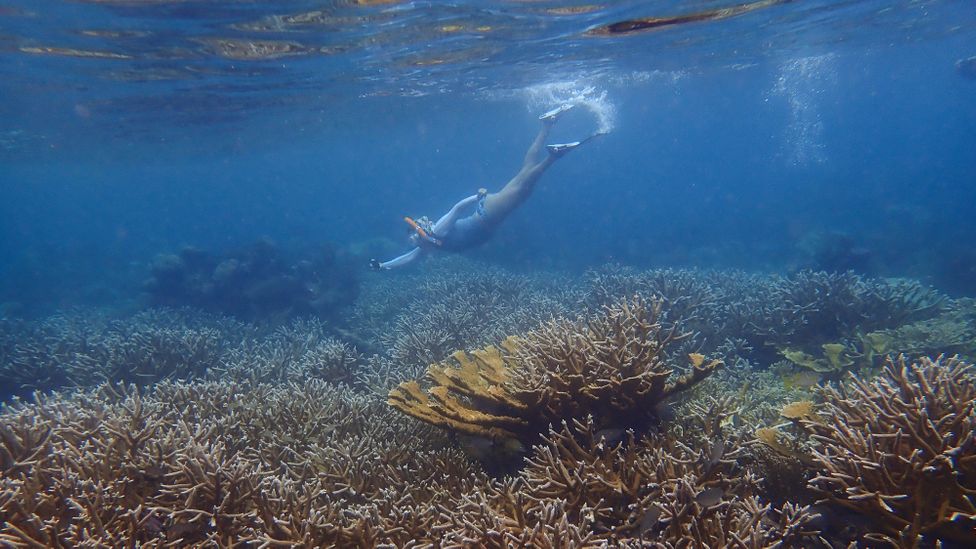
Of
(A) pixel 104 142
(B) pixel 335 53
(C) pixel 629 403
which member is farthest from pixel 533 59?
(A) pixel 104 142

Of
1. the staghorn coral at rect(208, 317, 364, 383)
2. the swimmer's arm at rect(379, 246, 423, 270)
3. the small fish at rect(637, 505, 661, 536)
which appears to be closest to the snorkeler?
the swimmer's arm at rect(379, 246, 423, 270)

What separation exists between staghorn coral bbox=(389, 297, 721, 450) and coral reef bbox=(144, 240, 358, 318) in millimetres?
12479

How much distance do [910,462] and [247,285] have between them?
16615mm

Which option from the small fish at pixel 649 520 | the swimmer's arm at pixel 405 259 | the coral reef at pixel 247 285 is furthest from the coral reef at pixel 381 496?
→ the coral reef at pixel 247 285

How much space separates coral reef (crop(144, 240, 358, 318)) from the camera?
15.5 metres

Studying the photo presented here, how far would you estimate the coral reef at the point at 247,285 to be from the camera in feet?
50.8

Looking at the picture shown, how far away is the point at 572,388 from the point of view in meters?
3.79

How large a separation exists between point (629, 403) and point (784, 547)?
1.30 meters

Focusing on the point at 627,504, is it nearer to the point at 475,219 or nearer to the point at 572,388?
the point at 572,388

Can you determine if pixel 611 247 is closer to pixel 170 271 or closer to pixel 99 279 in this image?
pixel 170 271

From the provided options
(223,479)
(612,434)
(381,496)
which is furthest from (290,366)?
(612,434)

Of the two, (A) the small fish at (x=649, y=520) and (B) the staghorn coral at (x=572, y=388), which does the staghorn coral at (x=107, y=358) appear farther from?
(A) the small fish at (x=649, y=520)

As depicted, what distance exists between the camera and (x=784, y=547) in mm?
2719

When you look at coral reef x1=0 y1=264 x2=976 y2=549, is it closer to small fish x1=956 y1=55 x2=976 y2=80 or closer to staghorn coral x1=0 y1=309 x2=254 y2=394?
staghorn coral x1=0 y1=309 x2=254 y2=394
